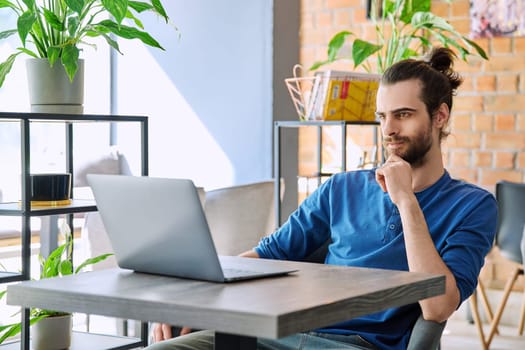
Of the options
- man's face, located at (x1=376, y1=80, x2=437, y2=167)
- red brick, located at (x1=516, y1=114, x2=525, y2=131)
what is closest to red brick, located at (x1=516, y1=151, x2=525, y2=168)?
red brick, located at (x1=516, y1=114, x2=525, y2=131)

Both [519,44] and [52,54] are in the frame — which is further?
[519,44]

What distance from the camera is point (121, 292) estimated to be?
4.56 feet

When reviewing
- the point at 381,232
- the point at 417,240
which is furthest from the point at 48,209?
the point at 417,240

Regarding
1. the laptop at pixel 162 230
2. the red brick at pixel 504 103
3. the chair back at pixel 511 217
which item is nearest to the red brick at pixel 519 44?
the red brick at pixel 504 103

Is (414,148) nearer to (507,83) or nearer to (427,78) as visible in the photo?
(427,78)

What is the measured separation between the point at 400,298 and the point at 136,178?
19.9 inches


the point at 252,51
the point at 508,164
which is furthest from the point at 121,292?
the point at 508,164

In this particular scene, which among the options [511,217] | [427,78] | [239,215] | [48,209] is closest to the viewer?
[427,78]

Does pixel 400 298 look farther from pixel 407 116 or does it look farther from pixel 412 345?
pixel 407 116

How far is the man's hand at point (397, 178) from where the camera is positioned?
197 cm

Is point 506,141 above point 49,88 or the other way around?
the other way around

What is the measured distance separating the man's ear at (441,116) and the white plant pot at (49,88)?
100 cm

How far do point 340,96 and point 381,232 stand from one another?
1240 millimetres

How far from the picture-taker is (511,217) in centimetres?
381
